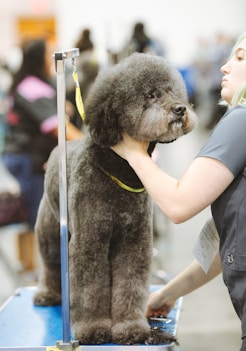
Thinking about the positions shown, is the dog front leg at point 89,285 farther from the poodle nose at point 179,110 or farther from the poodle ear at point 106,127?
the poodle nose at point 179,110

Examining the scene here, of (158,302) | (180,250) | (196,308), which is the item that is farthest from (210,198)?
(180,250)

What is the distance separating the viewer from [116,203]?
1589 mm

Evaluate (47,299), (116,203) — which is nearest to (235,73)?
(116,203)

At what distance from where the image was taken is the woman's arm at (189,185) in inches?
54.4

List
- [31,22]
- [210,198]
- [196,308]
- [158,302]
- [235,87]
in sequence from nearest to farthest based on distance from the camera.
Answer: [210,198] < [235,87] < [158,302] < [196,308] < [31,22]

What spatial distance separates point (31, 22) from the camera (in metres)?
10.7

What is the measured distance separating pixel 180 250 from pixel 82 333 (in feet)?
9.46

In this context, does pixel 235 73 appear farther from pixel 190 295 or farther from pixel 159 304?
pixel 190 295

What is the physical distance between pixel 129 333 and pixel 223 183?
18.1 inches

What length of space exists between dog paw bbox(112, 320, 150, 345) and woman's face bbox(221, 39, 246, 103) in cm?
61

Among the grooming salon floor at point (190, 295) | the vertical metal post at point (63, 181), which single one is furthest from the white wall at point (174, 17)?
the vertical metal post at point (63, 181)

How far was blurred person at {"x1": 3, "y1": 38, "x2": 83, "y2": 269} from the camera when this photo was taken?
129 inches

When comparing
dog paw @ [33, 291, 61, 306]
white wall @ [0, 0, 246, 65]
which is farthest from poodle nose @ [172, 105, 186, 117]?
white wall @ [0, 0, 246, 65]

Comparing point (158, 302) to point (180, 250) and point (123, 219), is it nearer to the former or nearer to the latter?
point (123, 219)
